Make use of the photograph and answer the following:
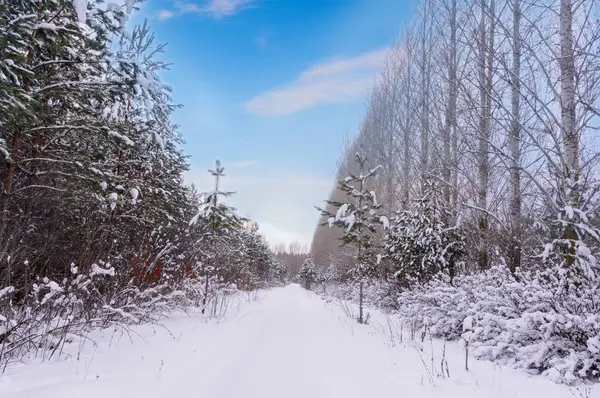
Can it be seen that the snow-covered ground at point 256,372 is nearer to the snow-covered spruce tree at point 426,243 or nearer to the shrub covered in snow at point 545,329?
the shrub covered in snow at point 545,329

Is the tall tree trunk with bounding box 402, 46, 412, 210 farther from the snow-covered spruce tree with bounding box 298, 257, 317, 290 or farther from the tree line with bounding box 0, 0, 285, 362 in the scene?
the snow-covered spruce tree with bounding box 298, 257, 317, 290

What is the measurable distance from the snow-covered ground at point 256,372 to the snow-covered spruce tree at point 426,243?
4.32m

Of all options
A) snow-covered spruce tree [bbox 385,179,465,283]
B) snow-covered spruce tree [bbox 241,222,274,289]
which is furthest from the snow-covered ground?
snow-covered spruce tree [bbox 241,222,274,289]

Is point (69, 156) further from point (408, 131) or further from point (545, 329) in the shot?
point (408, 131)

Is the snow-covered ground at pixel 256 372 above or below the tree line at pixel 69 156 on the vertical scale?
below

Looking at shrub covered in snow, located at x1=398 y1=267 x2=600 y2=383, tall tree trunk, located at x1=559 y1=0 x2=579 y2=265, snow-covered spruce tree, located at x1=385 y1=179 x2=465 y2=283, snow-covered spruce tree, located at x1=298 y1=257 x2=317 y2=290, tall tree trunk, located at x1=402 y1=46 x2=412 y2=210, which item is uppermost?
tall tree trunk, located at x1=402 y1=46 x2=412 y2=210

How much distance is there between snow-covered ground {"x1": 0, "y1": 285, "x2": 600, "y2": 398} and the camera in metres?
3.31

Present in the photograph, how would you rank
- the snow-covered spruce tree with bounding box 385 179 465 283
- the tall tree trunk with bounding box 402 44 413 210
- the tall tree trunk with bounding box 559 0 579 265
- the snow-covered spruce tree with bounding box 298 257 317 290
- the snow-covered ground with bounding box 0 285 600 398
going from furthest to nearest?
the snow-covered spruce tree with bounding box 298 257 317 290, the tall tree trunk with bounding box 402 44 413 210, the snow-covered spruce tree with bounding box 385 179 465 283, the tall tree trunk with bounding box 559 0 579 265, the snow-covered ground with bounding box 0 285 600 398

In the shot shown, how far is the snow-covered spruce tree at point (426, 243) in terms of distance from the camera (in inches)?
395

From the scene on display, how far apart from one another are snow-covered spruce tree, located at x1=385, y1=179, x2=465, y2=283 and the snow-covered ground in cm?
432

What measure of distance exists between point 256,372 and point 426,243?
24.7 ft

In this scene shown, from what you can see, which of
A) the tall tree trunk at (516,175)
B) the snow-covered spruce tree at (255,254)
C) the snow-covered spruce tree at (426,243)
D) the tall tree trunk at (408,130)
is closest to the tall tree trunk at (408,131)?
the tall tree trunk at (408,130)

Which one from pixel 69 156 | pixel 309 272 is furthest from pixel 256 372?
pixel 309 272

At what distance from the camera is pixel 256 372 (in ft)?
13.5
